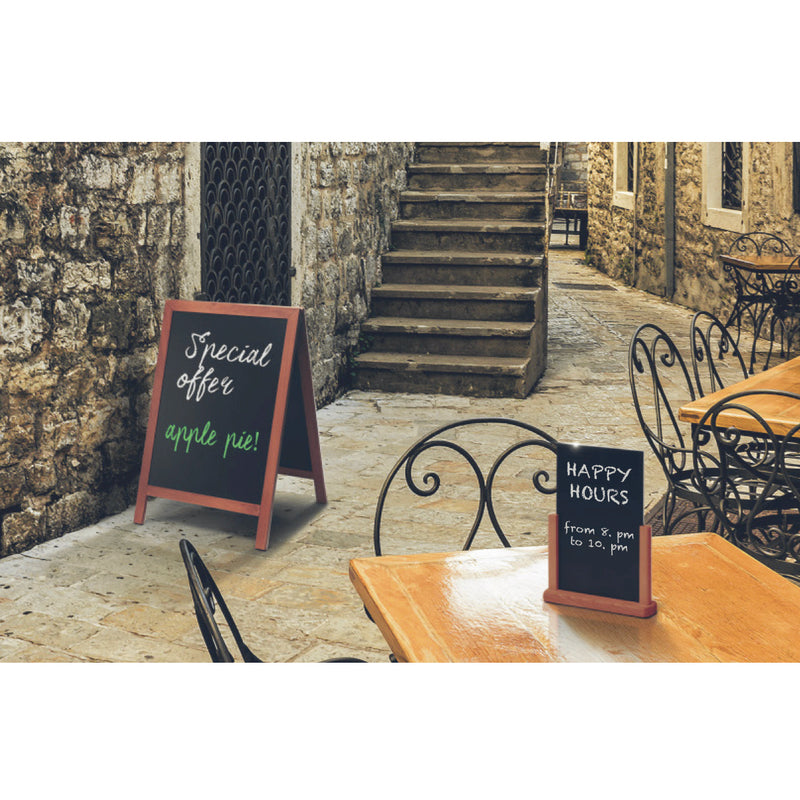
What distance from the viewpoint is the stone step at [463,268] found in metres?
7.48

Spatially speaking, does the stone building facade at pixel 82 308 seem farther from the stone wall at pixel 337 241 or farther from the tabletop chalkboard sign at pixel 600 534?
the tabletop chalkboard sign at pixel 600 534

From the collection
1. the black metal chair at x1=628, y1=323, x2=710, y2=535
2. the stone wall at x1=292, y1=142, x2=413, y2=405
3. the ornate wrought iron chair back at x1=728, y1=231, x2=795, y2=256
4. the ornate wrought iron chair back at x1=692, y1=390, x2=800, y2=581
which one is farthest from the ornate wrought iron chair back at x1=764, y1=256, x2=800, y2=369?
the ornate wrought iron chair back at x1=692, y1=390, x2=800, y2=581

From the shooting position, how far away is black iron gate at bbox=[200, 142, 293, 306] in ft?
16.7

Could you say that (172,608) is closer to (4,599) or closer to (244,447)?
(4,599)

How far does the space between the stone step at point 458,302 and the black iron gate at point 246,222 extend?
1.54 m

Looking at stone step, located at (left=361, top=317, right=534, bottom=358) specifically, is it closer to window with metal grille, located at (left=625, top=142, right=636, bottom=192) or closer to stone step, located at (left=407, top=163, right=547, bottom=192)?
stone step, located at (left=407, top=163, right=547, bottom=192)

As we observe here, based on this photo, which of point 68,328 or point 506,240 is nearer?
point 68,328

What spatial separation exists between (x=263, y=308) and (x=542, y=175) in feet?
15.4

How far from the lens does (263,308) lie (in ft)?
13.7

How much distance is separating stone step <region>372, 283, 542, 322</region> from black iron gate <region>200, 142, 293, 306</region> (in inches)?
60.6

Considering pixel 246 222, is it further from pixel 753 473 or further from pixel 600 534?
pixel 600 534

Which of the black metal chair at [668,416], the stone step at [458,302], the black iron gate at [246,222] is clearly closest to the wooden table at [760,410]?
the black metal chair at [668,416]

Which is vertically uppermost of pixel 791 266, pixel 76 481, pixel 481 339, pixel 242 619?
pixel 791 266

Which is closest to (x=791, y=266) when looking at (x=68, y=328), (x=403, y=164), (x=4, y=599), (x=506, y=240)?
(x=506, y=240)
